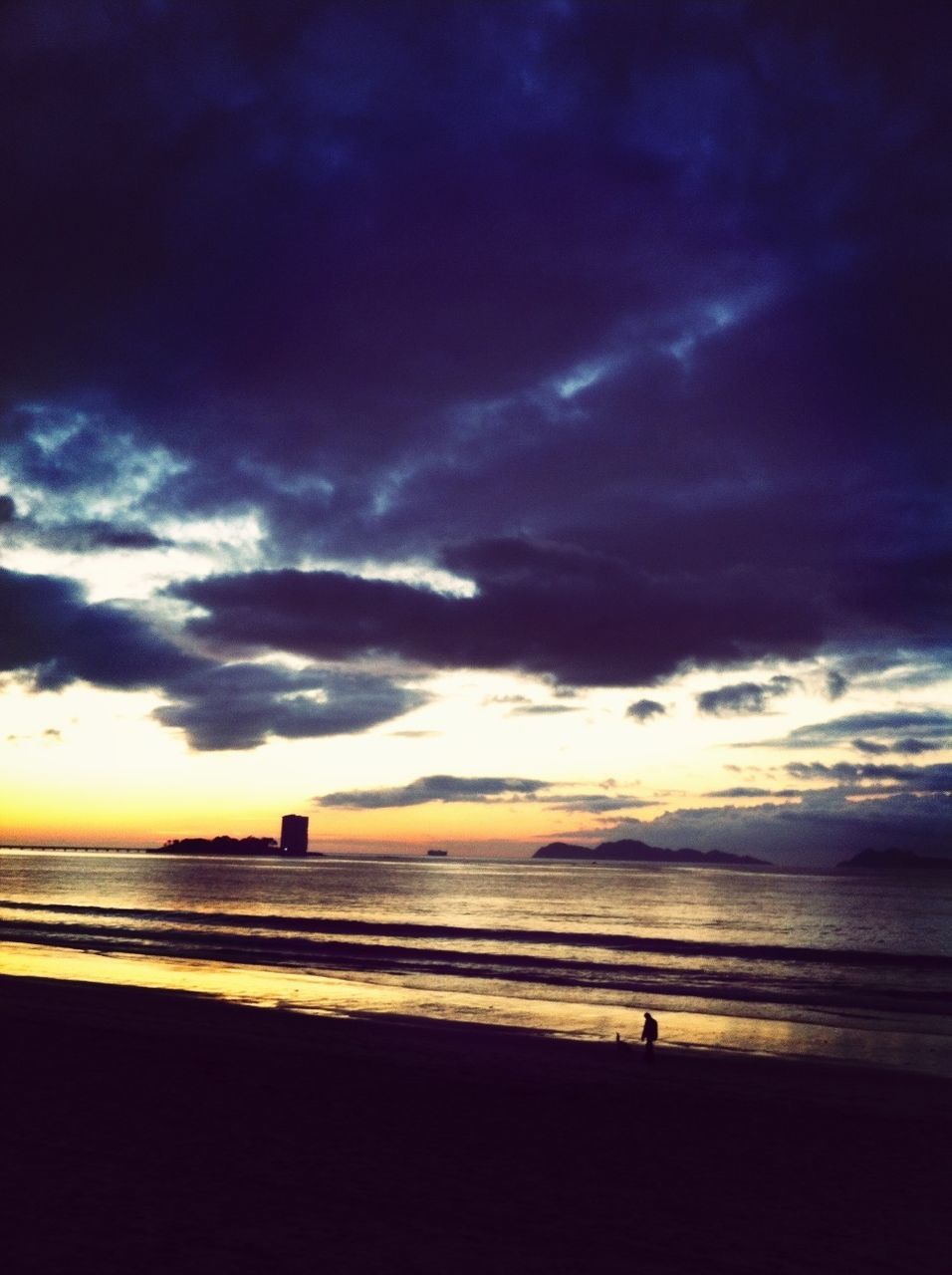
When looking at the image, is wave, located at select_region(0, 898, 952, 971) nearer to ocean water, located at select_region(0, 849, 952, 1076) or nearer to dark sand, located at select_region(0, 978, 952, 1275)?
ocean water, located at select_region(0, 849, 952, 1076)

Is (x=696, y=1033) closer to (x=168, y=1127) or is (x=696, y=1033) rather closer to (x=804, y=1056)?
(x=804, y=1056)

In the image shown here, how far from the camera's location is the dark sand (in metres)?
10.7

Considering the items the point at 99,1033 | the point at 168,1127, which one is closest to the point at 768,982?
the point at 99,1033

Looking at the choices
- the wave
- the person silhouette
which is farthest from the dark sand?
the wave

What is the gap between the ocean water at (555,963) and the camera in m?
30.2

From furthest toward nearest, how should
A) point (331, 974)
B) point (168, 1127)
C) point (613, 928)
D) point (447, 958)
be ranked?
point (613, 928)
point (447, 958)
point (331, 974)
point (168, 1127)

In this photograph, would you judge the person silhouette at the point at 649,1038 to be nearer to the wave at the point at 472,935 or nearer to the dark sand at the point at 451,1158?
the dark sand at the point at 451,1158

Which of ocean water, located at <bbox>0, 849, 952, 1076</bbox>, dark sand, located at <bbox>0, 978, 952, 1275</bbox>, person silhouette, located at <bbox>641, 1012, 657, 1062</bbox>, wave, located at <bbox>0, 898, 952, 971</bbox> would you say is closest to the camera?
dark sand, located at <bbox>0, 978, 952, 1275</bbox>

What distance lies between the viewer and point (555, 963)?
152ft

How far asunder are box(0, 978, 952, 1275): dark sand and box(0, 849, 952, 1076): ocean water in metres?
6.26

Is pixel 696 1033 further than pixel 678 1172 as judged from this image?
Yes

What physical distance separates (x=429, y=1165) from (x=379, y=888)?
118483 mm

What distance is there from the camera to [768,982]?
135 ft

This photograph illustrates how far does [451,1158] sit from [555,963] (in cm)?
3300
